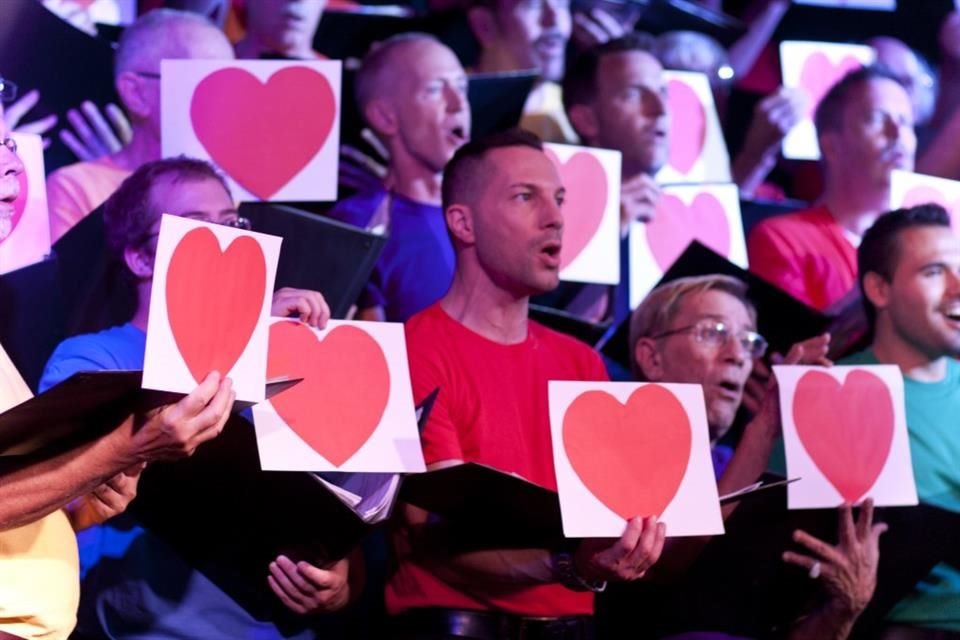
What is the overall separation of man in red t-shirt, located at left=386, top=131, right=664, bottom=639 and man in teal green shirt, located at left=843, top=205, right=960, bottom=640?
86 centimetres

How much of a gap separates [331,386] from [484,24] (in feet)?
8.12

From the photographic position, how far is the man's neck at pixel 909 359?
3.52 m

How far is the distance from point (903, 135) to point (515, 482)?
2647 millimetres

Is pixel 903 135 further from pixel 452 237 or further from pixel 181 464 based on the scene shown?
pixel 181 464

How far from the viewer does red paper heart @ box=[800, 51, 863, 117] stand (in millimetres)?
5027

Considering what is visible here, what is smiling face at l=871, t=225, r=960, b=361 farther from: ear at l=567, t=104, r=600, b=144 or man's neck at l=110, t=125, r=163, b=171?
man's neck at l=110, t=125, r=163, b=171

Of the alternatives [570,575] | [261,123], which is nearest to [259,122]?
[261,123]

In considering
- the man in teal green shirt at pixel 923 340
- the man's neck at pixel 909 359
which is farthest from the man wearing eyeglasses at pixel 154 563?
the man's neck at pixel 909 359

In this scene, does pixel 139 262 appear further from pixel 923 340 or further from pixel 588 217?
pixel 923 340

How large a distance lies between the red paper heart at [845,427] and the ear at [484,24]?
2105 millimetres

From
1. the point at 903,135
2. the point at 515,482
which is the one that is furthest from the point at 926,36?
the point at 515,482

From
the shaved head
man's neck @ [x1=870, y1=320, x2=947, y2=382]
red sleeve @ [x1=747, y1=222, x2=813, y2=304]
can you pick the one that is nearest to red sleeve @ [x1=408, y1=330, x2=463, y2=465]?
man's neck @ [x1=870, y1=320, x2=947, y2=382]

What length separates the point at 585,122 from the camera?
447 centimetres

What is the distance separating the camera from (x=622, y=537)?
252cm
